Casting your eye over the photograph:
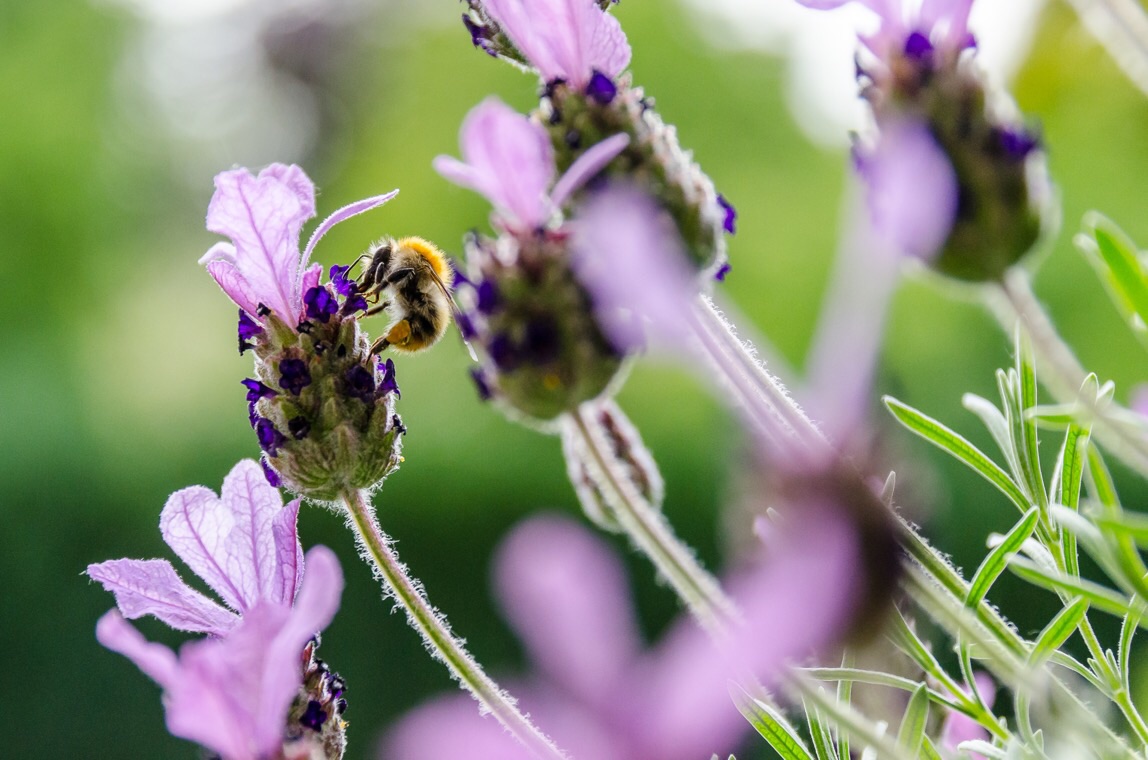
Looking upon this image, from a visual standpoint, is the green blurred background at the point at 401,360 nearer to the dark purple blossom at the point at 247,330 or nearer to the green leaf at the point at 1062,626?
the green leaf at the point at 1062,626

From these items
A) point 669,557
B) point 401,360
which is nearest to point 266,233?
point 669,557

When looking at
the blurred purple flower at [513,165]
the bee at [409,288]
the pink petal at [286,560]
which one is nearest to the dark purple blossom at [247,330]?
the pink petal at [286,560]

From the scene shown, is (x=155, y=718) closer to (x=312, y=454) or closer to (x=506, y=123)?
(x=312, y=454)

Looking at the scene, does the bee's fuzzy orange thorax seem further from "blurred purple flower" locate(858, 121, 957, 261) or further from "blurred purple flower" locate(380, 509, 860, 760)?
"blurred purple flower" locate(380, 509, 860, 760)

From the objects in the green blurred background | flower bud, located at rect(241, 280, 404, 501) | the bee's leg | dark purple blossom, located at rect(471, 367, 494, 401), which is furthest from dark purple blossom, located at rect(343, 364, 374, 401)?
the green blurred background

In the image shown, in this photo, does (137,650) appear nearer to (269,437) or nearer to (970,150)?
(269,437)

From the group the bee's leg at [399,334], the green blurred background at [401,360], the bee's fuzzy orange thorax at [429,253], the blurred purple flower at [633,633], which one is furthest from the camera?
the green blurred background at [401,360]
